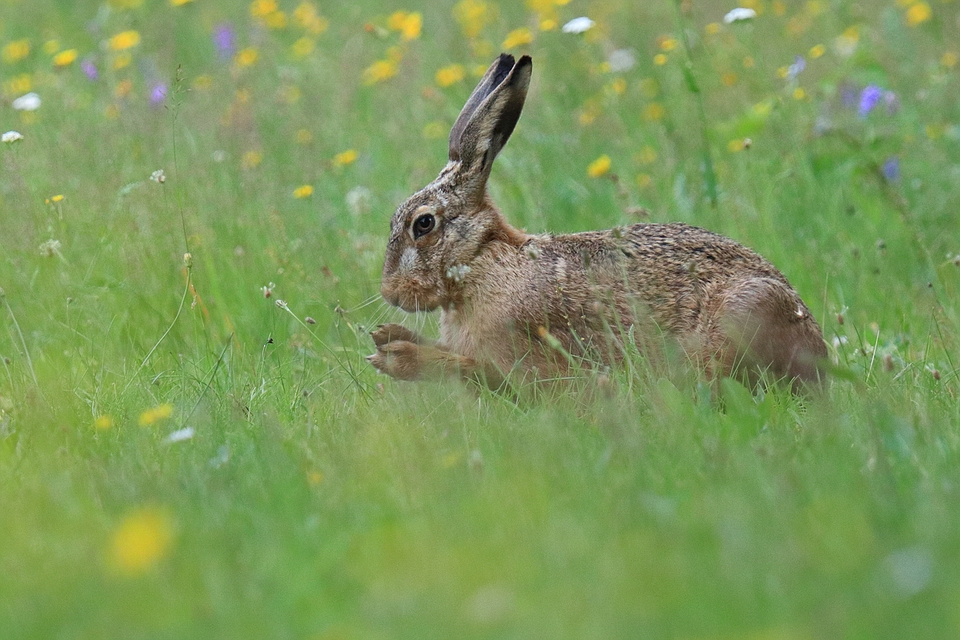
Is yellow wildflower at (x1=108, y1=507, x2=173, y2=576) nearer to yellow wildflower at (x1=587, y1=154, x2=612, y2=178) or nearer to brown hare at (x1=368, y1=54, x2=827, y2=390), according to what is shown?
brown hare at (x1=368, y1=54, x2=827, y2=390)

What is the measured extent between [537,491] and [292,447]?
96 cm

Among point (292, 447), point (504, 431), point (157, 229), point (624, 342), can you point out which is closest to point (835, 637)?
point (504, 431)

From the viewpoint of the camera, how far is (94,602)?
2.48m

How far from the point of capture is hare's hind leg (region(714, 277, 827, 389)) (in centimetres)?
454

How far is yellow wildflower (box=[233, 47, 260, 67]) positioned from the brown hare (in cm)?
372

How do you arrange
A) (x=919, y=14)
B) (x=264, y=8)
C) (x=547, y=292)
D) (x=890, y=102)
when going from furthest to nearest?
(x=264, y=8) → (x=919, y=14) → (x=890, y=102) → (x=547, y=292)

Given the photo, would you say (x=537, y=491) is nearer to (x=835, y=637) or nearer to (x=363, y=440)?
(x=363, y=440)

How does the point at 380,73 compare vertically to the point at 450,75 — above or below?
below

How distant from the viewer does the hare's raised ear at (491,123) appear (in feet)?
16.0

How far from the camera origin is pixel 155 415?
3.94 meters

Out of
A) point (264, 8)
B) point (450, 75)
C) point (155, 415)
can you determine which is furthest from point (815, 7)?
point (155, 415)

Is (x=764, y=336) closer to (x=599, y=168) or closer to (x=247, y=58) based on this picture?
(x=599, y=168)

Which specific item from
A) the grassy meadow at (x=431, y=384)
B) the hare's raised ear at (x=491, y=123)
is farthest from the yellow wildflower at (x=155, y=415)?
the hare's raised ear at (x=491, y=123)

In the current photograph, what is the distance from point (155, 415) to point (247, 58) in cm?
487
